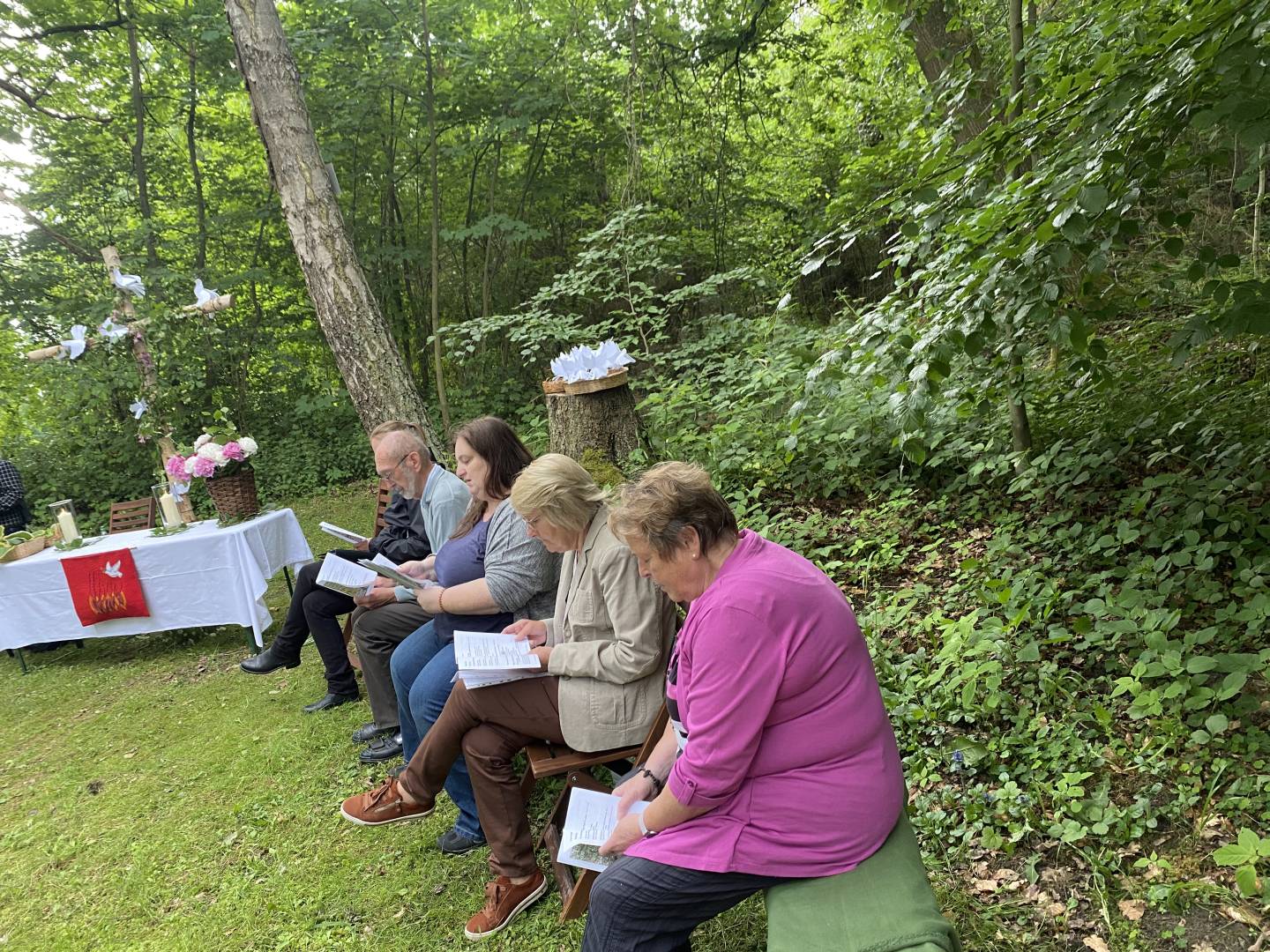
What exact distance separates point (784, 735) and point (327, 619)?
3.06 metres

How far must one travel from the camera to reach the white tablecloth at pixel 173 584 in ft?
15.0

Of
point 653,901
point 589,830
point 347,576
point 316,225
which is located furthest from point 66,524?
point 653,901

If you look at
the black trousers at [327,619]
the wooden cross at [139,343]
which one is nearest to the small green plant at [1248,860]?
the black trousers at [327,619]

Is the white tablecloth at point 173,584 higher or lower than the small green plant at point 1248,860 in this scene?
higher

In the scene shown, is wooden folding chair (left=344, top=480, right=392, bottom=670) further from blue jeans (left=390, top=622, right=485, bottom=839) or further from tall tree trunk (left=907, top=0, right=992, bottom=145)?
tall tree trunk (left=907, top=0, right=992, bottom=145)

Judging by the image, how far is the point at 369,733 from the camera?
11.6 ft

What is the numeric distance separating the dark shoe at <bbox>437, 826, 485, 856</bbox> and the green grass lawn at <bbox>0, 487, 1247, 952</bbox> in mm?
32

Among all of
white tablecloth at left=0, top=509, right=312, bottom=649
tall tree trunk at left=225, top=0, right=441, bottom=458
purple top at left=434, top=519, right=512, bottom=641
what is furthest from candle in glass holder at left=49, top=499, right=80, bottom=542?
purple top at left=434, top=519, right=512, bottom=641

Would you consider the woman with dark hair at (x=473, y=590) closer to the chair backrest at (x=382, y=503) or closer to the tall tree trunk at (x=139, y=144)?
the chair backrest at (x=382, y=503)

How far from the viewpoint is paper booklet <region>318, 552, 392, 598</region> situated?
3262 mm

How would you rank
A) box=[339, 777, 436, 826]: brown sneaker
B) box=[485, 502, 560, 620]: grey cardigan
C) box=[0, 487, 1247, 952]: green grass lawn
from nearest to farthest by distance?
box=[0, 487, 1247, 952]: green grass lawn < box=[485, 502, 560, 620]: grey cardigan < box=[339, 777, 436, 826]: brown sneaker

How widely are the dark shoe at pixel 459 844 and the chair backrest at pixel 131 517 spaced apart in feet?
13.2

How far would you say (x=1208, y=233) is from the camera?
555cm

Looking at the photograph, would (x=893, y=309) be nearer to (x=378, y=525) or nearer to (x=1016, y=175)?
(x=1016, y=175)
